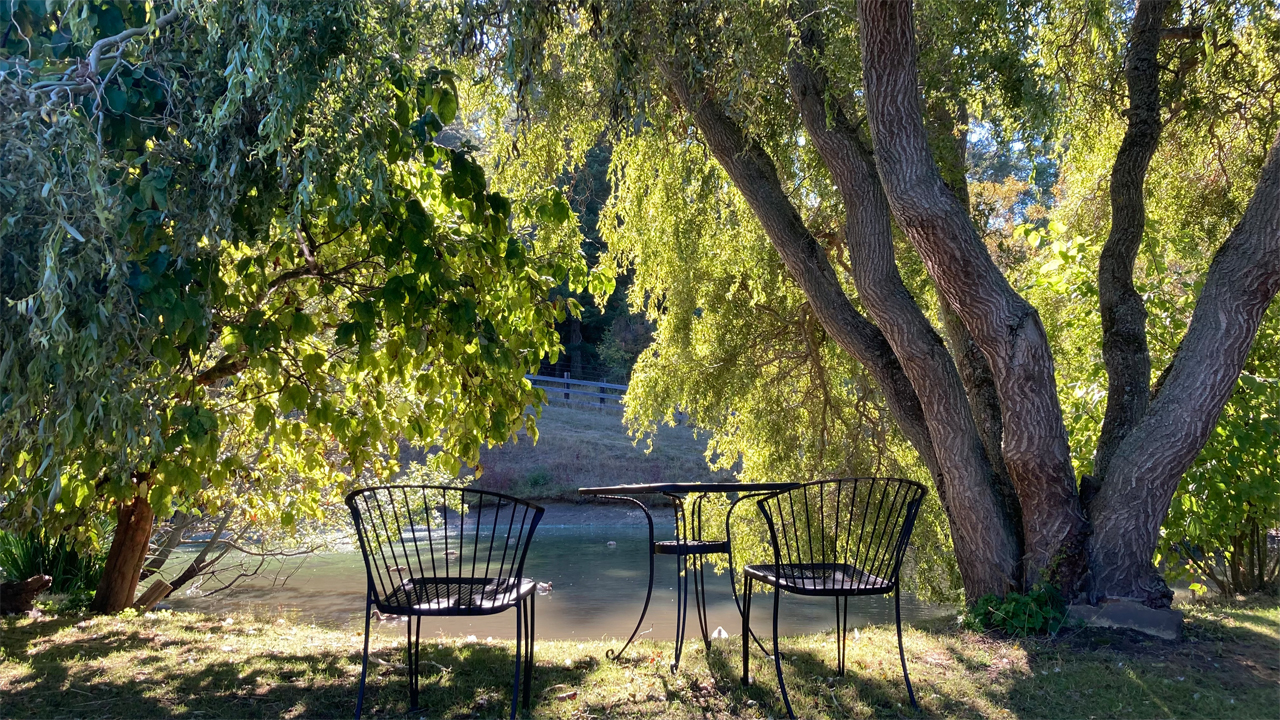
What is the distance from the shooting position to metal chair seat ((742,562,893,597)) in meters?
3.47

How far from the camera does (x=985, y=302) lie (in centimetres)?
460

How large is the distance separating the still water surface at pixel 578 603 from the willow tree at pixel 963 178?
296 cm

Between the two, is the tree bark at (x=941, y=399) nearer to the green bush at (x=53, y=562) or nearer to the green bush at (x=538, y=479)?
the green bush at (x=53, y=562)

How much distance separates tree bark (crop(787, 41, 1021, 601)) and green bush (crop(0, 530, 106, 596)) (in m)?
6.21

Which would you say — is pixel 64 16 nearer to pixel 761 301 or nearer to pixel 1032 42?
pixel 1032 42

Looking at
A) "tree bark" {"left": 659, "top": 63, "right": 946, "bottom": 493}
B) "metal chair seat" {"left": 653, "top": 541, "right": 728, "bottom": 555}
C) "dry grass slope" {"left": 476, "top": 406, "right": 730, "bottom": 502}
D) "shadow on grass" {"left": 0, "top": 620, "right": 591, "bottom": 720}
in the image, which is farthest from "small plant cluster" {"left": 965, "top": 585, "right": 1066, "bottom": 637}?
"dry grass slope" {"left": 476, "top": 406, "right": 730, "bottom": 502}

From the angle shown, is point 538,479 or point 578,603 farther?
point 538,479

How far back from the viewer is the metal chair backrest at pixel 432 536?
3254 millimetres

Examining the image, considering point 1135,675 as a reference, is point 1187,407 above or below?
above

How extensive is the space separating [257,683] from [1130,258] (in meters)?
5.29

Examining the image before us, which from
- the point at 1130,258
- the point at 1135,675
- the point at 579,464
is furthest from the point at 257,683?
the point at 579,464

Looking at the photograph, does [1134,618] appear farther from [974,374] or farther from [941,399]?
[974,374]

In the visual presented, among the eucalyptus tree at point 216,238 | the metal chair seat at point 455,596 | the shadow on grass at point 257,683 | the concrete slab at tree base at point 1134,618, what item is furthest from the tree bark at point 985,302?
the metal chair seat at point 455,596

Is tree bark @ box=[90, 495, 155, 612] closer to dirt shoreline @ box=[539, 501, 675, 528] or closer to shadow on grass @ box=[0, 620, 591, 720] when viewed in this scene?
shadow on grass @ box=[0, 620, 591, 720]
